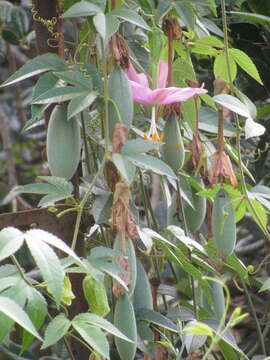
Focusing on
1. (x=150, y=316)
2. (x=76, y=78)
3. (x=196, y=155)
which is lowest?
(x=150, y=316)

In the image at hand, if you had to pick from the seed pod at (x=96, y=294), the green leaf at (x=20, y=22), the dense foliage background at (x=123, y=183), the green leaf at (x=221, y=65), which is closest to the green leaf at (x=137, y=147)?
the dense foliage background at (x=123, y=183)

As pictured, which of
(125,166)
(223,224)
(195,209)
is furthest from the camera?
(195,209)

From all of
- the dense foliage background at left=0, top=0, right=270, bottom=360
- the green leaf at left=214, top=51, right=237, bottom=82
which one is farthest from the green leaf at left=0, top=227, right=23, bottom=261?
the green leaf at left=214, top=51, right=237, bottom=82

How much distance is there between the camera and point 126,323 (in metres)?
0.57

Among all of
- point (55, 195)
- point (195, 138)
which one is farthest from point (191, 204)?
point (55, 195)

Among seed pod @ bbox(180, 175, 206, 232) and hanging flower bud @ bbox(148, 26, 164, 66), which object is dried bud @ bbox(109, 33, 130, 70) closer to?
hanging flower bud @ bbox(148, 26, 164, 66)

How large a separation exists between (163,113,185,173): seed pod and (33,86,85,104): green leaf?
91 millimetres

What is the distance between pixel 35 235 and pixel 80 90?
0.17 m

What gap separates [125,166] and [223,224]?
144 mm

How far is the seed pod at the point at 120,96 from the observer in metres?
0.58

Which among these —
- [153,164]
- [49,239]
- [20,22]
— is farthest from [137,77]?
[20,22]

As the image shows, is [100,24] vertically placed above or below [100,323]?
above

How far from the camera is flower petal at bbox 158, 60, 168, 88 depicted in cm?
67

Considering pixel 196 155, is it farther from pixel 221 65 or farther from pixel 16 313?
pixel 16 313
